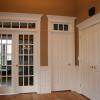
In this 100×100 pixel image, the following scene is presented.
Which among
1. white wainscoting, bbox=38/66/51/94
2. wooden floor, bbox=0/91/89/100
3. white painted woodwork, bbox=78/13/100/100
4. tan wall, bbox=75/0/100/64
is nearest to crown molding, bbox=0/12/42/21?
tan wall, bbox=75/0/100/64

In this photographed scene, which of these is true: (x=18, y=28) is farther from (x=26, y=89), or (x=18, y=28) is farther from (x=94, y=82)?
(x=94, y=82)

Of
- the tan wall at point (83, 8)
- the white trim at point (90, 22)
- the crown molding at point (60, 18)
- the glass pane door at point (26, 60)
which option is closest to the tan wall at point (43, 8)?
the crown molding at point (60, 18)

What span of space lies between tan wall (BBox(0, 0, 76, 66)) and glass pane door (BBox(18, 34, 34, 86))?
15.4 inches

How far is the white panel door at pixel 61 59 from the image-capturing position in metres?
5.41

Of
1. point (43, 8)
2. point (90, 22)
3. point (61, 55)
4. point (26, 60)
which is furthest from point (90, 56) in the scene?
point (43, 8)

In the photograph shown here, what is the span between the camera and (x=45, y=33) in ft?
17.5

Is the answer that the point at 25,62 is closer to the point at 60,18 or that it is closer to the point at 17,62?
the point at 17,62

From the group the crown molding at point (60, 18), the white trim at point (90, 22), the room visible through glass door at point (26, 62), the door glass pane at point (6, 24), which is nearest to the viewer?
the white trim at point (90, 22)

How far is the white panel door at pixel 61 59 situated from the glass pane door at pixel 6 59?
59.0 inches

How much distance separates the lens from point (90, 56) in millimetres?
4422

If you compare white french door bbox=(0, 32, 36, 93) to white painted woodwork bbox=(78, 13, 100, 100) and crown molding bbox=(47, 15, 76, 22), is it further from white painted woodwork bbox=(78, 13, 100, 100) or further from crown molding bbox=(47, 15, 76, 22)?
white painted woodwork bbox=(78, 13, 100, 100)

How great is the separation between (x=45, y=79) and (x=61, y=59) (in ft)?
3.01

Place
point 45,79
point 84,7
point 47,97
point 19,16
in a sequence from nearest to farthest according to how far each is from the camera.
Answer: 1. point 47,97
2. point 84,7
3. point 19,16
4. point 45,79

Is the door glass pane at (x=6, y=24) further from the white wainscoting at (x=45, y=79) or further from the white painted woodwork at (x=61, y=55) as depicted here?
the white wainscoting at (x=45, y=79)
